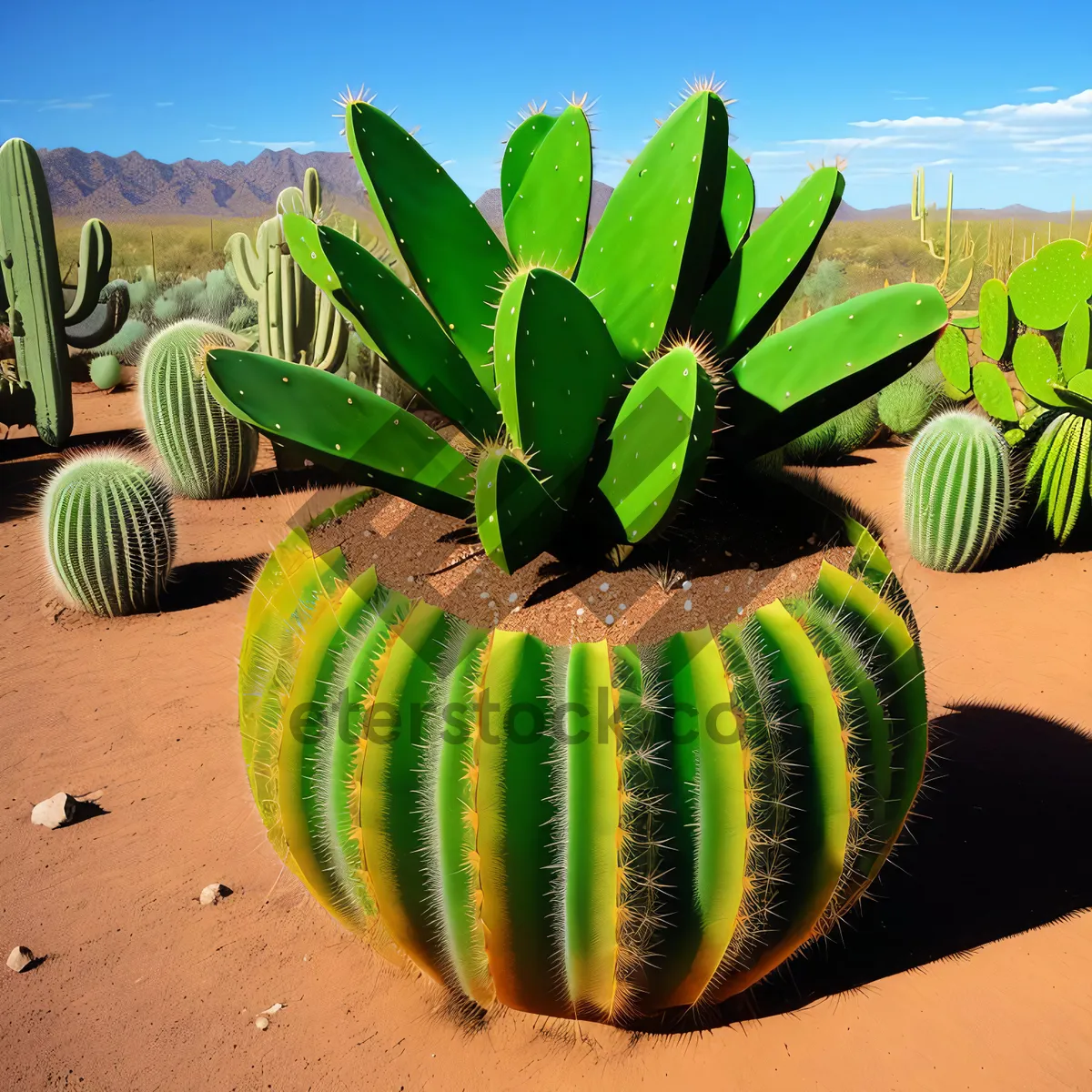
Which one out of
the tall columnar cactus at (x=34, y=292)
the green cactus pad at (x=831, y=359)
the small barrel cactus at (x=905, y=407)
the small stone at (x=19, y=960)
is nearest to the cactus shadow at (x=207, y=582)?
the small stone at (x=19, y=960)

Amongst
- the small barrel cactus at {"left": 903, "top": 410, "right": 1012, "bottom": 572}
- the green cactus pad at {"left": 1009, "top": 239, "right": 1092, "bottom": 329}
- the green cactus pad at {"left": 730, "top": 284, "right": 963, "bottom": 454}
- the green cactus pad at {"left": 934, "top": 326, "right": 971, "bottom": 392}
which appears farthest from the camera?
the green cactus pad at {"left": 934, "top": 326, "right": 971, "bottom": 392}

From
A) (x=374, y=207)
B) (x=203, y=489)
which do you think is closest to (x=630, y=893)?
(x=374, y=207)

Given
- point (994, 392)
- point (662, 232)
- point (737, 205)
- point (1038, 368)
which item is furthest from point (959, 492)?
point (662, 232)

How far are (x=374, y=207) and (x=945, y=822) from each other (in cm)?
257

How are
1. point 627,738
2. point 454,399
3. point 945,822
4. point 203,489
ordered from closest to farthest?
point 627,738 < point 454,399 < point 945,822 < point 203,489

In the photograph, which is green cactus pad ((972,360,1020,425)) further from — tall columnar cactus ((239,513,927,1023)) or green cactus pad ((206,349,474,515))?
green cactus pad ((206,349,474,515))

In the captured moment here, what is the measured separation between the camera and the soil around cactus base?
1911 millimetres

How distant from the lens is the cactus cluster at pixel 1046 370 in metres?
6.07

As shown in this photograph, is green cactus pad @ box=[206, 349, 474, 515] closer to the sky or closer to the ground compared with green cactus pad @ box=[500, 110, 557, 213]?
closer to the ground

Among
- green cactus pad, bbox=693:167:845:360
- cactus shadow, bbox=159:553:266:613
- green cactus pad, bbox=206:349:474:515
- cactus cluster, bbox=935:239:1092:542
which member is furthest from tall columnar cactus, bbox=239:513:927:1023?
cactus cluster, bbox=935:239:1092:542

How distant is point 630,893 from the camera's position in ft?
5.76

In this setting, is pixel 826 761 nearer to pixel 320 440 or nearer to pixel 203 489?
pixel 320 440

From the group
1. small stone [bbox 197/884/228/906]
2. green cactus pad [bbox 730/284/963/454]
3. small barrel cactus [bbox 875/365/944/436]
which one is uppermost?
green cactus pad [bbox 730/284/963/454]

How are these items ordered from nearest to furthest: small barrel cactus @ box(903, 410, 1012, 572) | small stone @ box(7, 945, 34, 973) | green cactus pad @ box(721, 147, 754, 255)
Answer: green cactus pad @ box(721, 147, 754, 255), small stone @ box(7, 945, 34, 973), small barrel cactus @ box(903, 410, 1012, 572)
